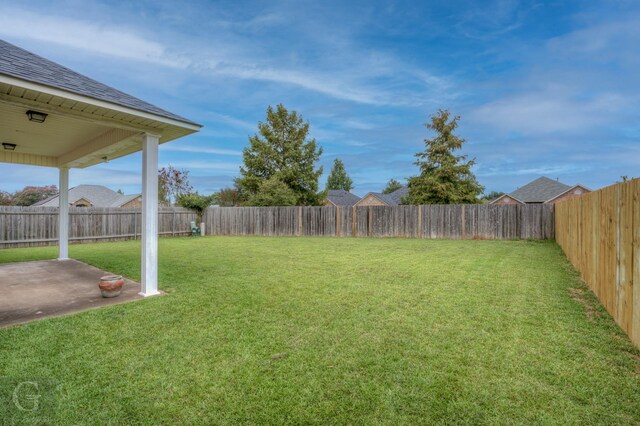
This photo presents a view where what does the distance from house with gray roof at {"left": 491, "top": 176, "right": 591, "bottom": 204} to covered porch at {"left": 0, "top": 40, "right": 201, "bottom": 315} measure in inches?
1353

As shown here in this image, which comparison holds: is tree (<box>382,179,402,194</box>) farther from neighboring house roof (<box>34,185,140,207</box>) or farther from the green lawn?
the green lawn

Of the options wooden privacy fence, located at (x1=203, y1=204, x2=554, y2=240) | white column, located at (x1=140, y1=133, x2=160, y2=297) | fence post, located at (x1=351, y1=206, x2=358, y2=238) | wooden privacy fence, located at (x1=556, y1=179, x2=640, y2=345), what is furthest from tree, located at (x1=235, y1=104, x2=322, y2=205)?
wooden privacy fence, located at (x1=556, y1=179, x2=640, y2=345)

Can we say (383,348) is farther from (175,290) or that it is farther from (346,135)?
(346,135)

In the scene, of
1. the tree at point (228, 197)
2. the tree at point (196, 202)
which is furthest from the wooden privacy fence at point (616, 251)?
the tree at point (228, 197)

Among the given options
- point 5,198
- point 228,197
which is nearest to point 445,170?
point 228,197

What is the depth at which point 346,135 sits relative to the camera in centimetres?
3077

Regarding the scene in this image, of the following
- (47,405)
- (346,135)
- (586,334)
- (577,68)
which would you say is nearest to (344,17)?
(577,68)

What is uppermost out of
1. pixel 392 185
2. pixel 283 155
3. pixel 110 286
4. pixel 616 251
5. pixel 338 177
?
pixel 338 177

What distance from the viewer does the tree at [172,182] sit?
2844cm

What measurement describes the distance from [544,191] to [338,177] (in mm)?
31180

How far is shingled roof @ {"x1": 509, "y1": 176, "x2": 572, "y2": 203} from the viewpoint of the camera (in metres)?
30.0

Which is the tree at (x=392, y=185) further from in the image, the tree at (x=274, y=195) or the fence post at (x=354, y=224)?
the fence post at (x=354, y=224)

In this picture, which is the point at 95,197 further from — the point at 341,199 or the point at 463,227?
the point at 463,227

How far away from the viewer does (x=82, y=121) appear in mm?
4617
